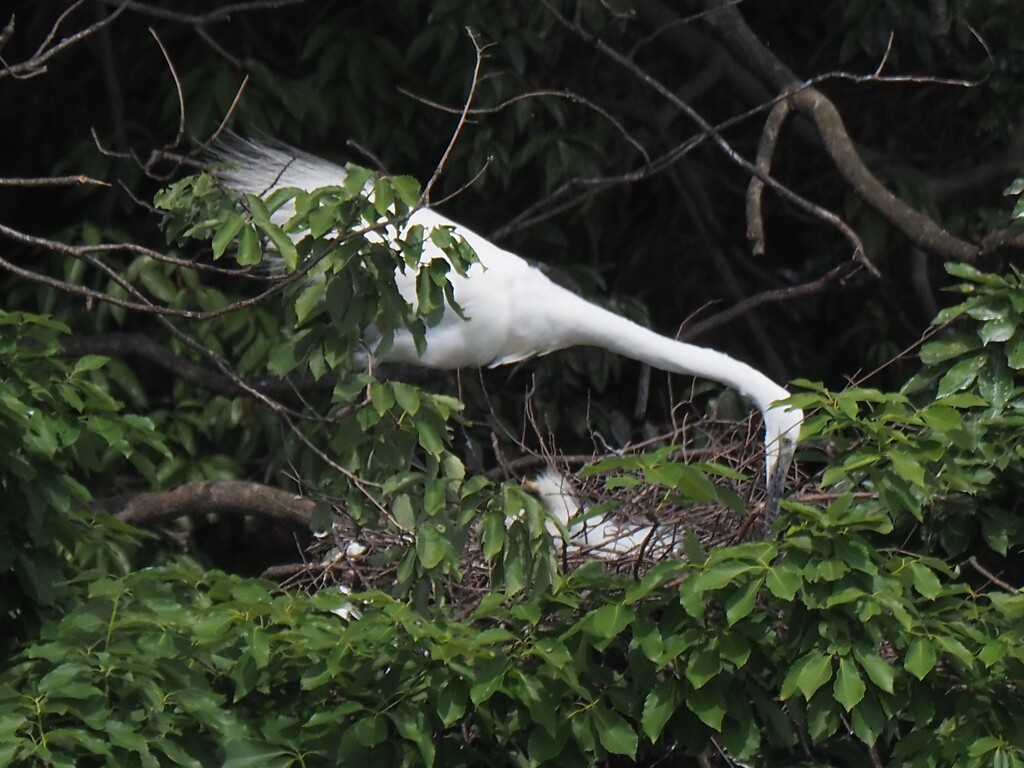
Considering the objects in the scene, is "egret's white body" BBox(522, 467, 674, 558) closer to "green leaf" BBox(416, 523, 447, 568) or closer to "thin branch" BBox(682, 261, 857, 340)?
"thin branch" BBox(682, 261, 857, 340)

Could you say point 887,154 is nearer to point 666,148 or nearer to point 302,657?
point 666,148

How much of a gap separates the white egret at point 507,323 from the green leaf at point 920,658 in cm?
119

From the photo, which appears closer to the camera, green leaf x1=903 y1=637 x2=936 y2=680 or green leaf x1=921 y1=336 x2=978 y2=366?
green leaf x1=903 y1=637 x2=936 y2=680

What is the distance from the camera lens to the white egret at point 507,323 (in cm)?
318

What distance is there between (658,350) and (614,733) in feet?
4.36

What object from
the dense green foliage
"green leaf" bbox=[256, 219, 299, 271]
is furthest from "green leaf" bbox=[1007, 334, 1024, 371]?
"green leaf" bbox=[256, 219, 299, 271]

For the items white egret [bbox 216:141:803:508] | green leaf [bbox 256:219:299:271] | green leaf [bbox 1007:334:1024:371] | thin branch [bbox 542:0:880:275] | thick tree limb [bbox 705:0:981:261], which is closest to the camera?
green leaf [bbox 256:219:299:271]

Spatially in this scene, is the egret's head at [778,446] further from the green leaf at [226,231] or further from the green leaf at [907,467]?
the green leaf at [226,231]

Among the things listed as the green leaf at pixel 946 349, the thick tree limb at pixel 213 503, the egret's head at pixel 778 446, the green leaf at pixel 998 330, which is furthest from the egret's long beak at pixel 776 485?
the thick tree limb at pixel 213 503

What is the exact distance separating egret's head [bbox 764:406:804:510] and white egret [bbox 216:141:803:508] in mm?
167

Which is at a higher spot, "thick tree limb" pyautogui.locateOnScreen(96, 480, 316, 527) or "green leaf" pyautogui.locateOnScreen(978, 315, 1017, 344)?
"green leaf" pyautogui.locateOnScreen(978, 315, 1017, 344)

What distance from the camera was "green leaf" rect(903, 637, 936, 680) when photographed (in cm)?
190

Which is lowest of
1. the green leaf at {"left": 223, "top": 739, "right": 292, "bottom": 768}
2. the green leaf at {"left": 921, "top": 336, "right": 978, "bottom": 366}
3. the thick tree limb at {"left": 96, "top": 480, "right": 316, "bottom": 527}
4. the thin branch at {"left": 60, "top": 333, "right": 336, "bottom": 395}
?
the thick tree limb at {"left": 96, "top": 480, "right": 316, "bottom": 527}

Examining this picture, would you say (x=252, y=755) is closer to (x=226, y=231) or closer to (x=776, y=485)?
(x=226, y=231)
